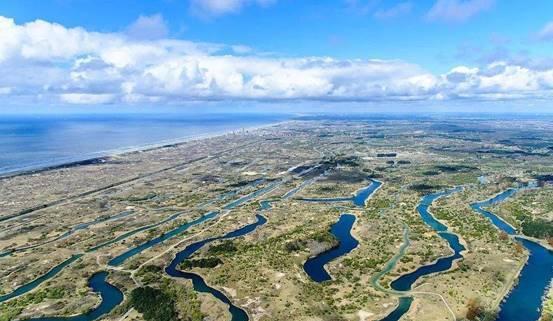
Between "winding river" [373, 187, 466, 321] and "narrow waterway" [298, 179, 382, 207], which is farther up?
"winding river" [373, 187, 466, 321]

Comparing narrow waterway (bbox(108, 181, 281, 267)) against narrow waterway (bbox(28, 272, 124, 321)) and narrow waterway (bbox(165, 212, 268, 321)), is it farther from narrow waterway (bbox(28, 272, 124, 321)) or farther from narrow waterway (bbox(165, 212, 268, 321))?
narrow waterway (bbox(165, 212, 268, 321))

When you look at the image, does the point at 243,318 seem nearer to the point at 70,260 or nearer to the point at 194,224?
the point at 70,260

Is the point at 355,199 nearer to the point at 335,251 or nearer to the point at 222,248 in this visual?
the point at 335,251

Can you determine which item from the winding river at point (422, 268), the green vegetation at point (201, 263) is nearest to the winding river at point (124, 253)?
the green vegetation at point (201, 263)

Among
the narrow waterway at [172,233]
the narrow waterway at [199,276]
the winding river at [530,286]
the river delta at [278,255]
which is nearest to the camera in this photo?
the winding river at [530,286]

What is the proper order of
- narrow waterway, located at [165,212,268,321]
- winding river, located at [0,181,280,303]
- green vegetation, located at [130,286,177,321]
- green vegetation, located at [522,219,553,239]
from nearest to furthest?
green vegetation, located at [130,286,177,321] → narrow waterway, located at [165,212,268,321] → winding river, located at [0,181,280,303] → green vegetation, located at [522,219,553,239]

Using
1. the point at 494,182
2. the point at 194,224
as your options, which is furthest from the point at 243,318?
the point at 494,182

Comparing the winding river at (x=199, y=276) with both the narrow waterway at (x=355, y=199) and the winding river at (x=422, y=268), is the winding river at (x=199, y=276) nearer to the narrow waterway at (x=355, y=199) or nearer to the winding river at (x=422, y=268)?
the winding river at (x=422, y=268)

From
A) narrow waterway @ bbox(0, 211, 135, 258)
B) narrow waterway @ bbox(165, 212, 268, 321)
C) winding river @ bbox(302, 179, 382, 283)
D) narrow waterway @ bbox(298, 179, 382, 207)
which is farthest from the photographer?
narrow waterway @ bbox(298, 179, 382, 207)

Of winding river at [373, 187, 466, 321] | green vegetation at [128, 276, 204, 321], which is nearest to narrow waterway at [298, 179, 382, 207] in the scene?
winding river at [373, 187, 466, 321]
